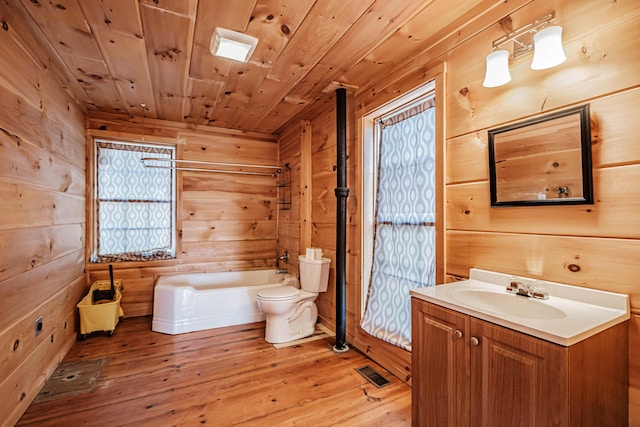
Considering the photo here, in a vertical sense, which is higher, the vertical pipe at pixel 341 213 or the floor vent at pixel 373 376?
the vertical pipe at pixel 341 213

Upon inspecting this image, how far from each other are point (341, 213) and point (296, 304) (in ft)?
3.33

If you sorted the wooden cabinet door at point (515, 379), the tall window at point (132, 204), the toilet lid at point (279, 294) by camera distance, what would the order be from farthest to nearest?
1. the tall window at point (132, 204)
2. the toilet lid at point (279, 294)
3. the wooden cabinet door at point (515, 379)

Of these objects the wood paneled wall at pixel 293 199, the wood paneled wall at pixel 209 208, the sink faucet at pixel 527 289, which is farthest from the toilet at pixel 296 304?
the sink faucet at pixel 527 289

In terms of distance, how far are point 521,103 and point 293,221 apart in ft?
9.30

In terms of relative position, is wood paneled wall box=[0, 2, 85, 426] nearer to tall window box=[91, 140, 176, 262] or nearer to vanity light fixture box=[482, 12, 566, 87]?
tall window box=[91, 140, 176, 262]

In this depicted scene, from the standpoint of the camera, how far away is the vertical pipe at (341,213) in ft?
8.71

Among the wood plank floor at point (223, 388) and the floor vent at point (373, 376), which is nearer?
the wood plank floor at point (223, 388)

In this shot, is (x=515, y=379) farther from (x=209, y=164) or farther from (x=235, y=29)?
(x=209, y=164)

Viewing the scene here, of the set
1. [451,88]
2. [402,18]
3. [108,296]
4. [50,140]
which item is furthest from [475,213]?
[108,296]

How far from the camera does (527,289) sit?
138 cm

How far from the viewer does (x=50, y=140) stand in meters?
2.35

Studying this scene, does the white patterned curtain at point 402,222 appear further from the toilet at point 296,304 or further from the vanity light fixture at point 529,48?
the toilet at point 296,304

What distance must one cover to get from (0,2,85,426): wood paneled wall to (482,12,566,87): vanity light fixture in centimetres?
260

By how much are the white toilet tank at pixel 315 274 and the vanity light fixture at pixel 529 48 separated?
2.04 meters
